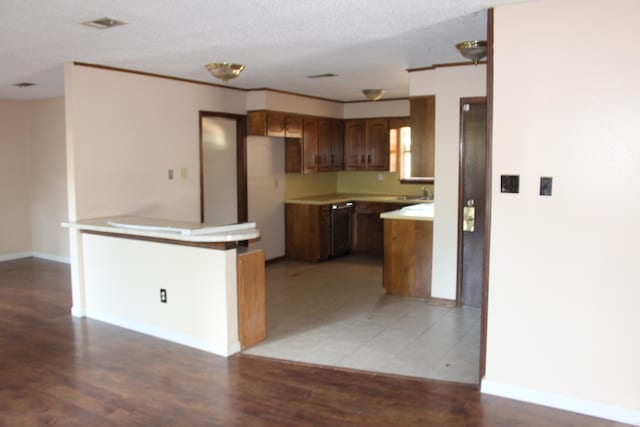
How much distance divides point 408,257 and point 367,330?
4.11 ft

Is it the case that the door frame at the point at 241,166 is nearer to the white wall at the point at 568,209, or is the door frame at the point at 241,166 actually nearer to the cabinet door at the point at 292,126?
the cabinet door at the point at 292,126

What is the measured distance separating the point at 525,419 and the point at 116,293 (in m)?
3.38

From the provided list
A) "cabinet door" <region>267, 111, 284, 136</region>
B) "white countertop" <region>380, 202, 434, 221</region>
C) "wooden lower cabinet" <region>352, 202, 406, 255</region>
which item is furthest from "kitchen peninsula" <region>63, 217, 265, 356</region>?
"wooden lower cabinet" <region>352, 202, 406, 255</region>

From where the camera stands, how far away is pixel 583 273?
287cm

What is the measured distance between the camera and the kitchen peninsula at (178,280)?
3.88 meters

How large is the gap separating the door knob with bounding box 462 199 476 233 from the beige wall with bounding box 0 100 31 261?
6342 mm

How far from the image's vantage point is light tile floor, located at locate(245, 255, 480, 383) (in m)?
3.72

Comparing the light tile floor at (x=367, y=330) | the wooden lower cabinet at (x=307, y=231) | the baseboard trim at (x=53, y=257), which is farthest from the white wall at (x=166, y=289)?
the wooden lower cabinet at (x=307, y=231)

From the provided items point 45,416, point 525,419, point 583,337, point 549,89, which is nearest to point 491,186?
point 549,89

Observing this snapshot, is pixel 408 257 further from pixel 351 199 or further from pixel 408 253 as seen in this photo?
pixel 351 199

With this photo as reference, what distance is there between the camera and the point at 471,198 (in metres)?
5.01

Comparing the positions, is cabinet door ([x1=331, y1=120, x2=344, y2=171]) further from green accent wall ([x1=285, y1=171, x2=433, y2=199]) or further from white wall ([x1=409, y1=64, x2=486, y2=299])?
white wall ([x1=409, y1=64, x2=486, y2=299])

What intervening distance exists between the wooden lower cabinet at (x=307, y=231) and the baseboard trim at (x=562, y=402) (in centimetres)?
435

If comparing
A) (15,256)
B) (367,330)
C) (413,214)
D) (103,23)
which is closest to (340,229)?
(413,214)
